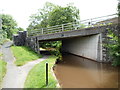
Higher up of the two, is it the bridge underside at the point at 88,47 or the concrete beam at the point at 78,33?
the concrete beam at the point at 78,33

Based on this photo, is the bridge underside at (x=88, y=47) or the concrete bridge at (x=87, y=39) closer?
the concrete bridge at (x=87, y=39)

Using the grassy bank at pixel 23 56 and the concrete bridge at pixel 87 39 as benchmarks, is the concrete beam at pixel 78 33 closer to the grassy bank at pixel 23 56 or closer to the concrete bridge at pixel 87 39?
the concrete bridge at pixel 87 39

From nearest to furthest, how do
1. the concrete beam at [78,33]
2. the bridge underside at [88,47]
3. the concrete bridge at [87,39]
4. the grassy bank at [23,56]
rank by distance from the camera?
the grassy bank at [23,56] → the concrete bridge at [87,39] → the bridge underside at [88,47] → the concrete beam at [78,33]

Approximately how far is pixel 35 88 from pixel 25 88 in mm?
403

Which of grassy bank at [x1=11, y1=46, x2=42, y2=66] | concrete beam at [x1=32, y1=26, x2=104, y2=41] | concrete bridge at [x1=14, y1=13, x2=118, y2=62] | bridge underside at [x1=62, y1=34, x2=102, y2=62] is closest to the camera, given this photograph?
grassy bank at [x1=11, y1=46, x2=42, y2=66]

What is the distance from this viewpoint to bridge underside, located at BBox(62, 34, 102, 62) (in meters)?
12.2

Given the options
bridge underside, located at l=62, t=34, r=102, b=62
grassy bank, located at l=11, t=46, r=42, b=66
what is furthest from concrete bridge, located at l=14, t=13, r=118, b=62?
grassy bank, located at l=11, t=46, r=42, b=66

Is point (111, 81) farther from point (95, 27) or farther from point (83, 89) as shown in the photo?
point (95, 27)

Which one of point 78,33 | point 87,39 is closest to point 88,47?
point 87,39

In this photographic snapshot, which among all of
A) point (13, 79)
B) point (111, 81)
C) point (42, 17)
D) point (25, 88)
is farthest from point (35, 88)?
point (42, 17)

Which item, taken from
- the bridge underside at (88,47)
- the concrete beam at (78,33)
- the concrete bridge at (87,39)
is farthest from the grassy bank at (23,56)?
the bridge underside at (88,47)

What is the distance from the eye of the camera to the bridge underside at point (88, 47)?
12.2m

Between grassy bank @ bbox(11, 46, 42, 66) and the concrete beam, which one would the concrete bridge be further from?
grassy bank @ bbox(11, 46, 42, 66)

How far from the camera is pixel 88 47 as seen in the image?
45.6 ft
